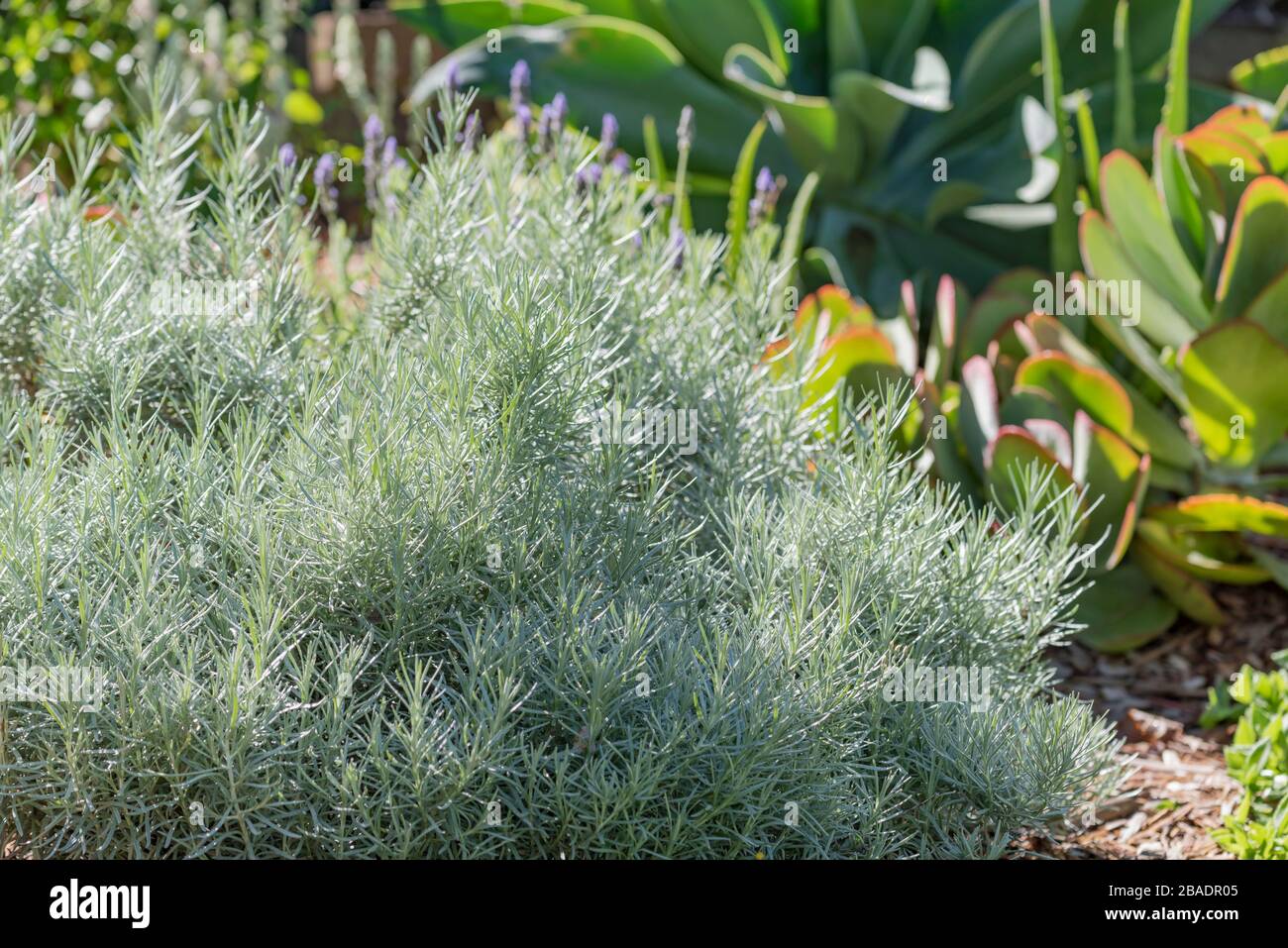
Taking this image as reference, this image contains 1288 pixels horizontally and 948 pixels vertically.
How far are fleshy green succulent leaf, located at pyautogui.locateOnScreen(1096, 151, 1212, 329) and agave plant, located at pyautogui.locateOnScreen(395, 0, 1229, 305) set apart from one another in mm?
648

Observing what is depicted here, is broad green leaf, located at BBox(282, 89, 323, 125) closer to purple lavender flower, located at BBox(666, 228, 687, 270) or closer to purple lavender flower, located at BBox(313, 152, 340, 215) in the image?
purple lavender flower, located at BBox(313, 152, 340, 215)

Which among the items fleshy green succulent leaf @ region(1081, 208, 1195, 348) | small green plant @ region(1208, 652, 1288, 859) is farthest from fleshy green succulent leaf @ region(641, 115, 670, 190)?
small green plant @ region(1208, 652, 1288, 859)

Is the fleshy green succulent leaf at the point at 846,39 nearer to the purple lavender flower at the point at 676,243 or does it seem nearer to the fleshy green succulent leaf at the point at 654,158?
the fleshy green succulent leaf at the point at 654,158

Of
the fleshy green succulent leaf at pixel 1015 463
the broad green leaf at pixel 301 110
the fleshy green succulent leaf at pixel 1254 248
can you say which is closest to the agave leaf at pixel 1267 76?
the fleshy green succulent leaf at pixel 1254 248

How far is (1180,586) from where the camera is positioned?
291 cm

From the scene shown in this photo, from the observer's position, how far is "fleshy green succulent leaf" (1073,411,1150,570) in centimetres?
267

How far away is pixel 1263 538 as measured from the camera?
3338 millimetres

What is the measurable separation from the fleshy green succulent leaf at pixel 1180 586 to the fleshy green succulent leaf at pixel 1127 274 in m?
0.49

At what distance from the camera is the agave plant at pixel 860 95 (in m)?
3.63

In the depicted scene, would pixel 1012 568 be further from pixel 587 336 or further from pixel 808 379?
pixel 587 336

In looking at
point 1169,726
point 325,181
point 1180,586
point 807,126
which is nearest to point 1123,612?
point 1180,586

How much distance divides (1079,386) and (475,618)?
1.61m
